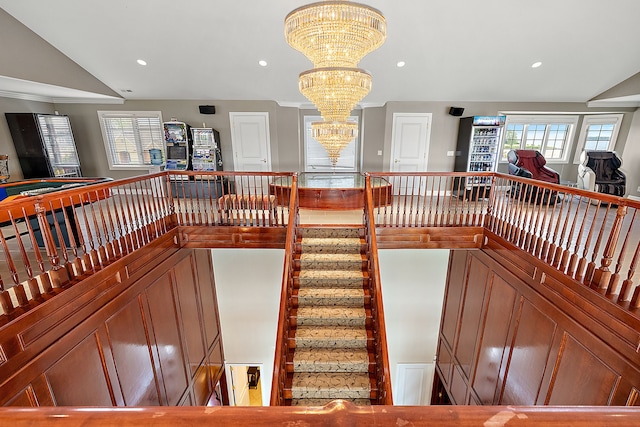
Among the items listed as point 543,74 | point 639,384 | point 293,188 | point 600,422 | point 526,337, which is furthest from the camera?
point 543,74

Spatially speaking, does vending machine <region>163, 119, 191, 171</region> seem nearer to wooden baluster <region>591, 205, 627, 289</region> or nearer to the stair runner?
the stair runner

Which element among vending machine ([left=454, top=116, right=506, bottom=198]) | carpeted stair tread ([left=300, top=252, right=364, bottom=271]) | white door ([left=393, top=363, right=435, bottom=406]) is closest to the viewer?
carpeted stair tread ([left=300, top=252, right=364, bottom=271])

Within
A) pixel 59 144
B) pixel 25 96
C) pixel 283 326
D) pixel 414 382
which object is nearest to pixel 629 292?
pixel 283 326

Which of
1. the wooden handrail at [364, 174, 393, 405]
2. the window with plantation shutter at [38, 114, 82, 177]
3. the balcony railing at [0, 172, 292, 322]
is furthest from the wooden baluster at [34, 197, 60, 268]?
the window with plantation shutter at [38, 114, 82, 177]

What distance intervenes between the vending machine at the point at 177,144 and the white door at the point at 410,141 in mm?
5058

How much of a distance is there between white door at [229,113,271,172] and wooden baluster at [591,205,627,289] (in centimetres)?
659

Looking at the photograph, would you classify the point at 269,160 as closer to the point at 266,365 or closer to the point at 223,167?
the point at 223,167

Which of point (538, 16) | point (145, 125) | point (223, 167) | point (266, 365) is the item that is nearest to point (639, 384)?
point (538, 16)

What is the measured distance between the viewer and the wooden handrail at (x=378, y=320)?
9.66 feet

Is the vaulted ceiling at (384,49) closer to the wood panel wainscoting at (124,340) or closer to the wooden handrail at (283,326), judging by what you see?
the wooden handrail at (283,326)

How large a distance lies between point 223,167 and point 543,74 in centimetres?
752

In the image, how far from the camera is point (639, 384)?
2.24 m

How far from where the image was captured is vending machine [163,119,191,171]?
6930 mm

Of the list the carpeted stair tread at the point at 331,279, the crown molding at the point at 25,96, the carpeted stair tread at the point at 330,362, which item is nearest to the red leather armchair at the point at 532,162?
the carpeted stair tread at the point at 331,279
